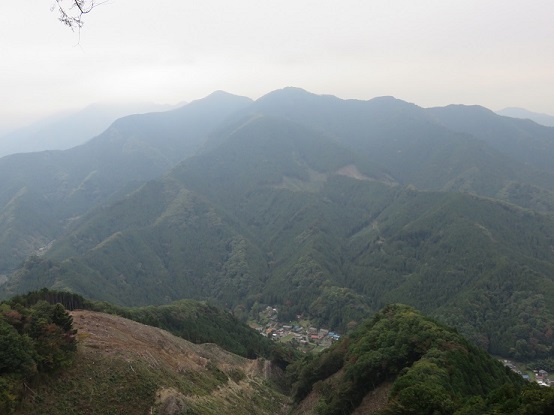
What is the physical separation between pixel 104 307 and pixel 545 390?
213 ft

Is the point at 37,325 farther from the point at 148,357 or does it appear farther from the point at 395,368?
the point at 395,368

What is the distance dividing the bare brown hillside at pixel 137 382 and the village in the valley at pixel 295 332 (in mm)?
86323

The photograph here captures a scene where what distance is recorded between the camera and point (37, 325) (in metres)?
36.8

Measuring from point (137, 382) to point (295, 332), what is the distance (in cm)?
13110

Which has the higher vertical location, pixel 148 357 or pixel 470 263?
pixel 148 357

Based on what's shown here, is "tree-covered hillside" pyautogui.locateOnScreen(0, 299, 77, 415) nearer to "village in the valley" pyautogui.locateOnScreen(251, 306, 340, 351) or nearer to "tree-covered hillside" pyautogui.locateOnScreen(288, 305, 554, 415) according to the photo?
"tree-covered hillside" pyautogui.locateOnScreen(288, 305, 554, 415)

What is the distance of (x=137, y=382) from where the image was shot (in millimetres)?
37000

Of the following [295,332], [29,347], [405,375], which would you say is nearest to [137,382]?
[29,347]

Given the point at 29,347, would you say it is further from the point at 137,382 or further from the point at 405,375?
the point at 405,375

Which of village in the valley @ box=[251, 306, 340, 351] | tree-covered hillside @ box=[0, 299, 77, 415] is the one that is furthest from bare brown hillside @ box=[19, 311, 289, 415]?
village in the valley @ box=[251, 306, 340, 351]

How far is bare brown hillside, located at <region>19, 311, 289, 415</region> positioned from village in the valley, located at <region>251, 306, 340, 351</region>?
86.3 metres

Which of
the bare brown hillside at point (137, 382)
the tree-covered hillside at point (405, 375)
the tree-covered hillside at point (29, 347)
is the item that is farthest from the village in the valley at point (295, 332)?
the tree-covered hillside at point (29, 347)

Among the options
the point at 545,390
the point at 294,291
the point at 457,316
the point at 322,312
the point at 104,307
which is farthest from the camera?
the point at 294,291

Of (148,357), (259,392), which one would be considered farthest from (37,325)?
(259,392)
